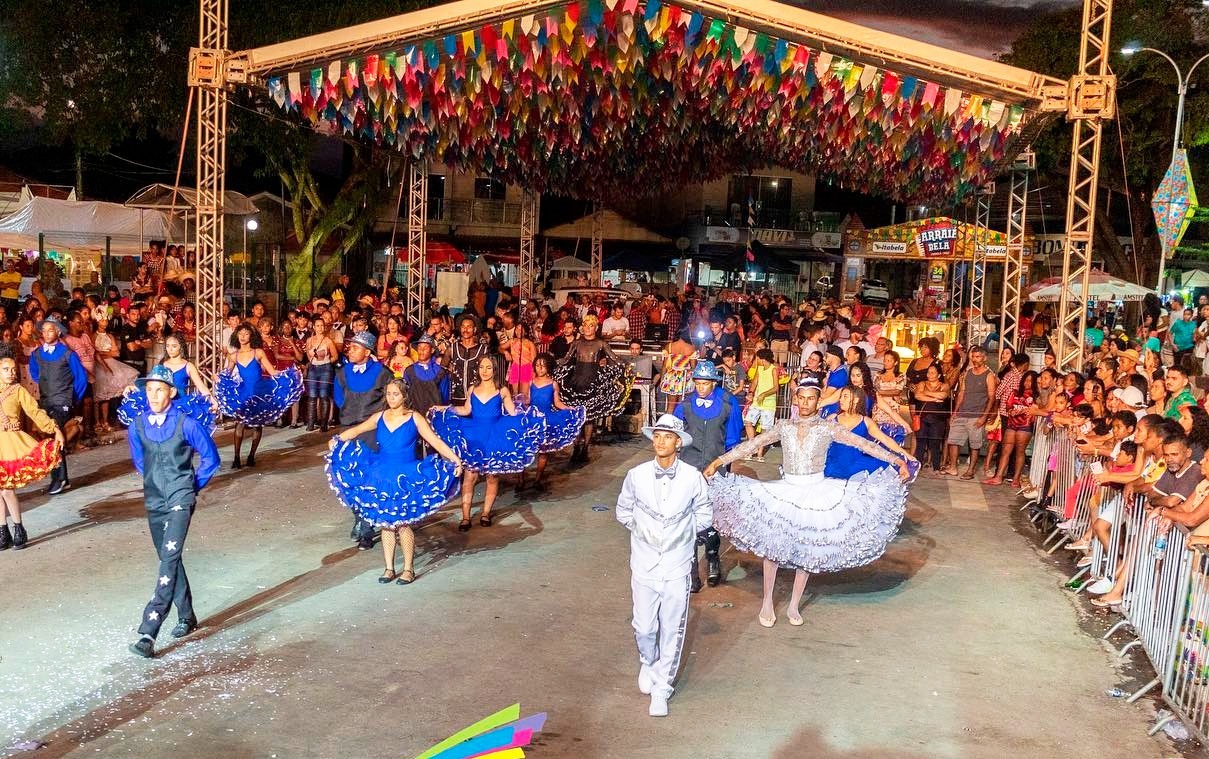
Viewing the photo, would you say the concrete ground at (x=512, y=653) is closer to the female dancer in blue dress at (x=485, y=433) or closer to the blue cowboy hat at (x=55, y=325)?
the female dancer in blue dress at (x=485, y=433)

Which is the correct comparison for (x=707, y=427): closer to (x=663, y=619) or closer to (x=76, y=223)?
(x=663, y=619)

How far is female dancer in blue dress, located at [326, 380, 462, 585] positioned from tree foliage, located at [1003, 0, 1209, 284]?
26560mm

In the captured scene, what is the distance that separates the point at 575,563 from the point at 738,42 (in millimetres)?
6052

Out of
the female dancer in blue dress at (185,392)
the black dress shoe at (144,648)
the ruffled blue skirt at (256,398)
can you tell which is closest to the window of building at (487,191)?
the ruffled blue skirt at (256,398)

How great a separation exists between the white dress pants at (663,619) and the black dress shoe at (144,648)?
124 inches

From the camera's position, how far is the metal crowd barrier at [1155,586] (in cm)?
632

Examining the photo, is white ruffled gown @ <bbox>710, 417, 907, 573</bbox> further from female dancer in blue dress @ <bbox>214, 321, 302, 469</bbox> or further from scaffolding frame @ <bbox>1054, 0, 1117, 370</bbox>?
female dancer in blue dress @ <bbox>214, 321, 302, 469</bbox>

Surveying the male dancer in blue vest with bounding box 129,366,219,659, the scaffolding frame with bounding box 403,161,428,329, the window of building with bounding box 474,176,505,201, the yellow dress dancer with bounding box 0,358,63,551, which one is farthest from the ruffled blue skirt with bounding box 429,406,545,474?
the window of building with bounding box 474,176,505,201

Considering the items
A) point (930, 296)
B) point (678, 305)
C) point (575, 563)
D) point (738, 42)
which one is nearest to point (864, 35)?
point (738, 42)

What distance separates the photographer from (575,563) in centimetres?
963

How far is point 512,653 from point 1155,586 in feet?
14.3

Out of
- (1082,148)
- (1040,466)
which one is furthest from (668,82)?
(1040,466)

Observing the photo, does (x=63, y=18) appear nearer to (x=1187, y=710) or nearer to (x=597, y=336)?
(x=597, y=336)

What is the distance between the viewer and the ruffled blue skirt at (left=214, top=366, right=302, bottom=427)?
12589 mm
